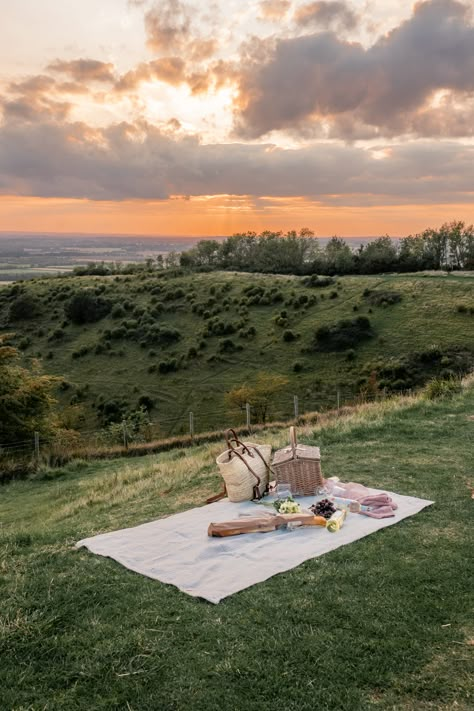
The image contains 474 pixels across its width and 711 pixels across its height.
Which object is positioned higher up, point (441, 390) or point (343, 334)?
point (441, 390)

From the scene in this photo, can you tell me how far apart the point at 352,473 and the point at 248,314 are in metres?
42.3

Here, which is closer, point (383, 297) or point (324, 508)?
point (324, 508)

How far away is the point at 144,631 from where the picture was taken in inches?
184

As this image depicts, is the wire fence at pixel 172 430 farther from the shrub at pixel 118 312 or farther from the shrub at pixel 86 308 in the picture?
the shrub at pixel 86 308

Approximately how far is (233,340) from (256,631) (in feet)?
138

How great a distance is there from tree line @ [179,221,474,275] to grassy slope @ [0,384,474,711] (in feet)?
219

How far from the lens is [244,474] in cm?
793

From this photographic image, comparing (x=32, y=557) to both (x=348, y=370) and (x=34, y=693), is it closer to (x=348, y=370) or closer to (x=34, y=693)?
(x=34, y=693)

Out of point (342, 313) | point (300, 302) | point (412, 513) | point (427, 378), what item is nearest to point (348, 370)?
point (427, 378)

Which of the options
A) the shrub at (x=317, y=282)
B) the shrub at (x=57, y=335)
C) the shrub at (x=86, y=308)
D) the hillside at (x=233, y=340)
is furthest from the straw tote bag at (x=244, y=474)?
the shrub at (x=86, y=308)

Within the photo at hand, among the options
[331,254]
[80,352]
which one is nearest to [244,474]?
[80,352]

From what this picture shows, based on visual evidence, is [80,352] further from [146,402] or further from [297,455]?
[297,455]

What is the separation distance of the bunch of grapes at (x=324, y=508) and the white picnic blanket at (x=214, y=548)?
239 millimetres

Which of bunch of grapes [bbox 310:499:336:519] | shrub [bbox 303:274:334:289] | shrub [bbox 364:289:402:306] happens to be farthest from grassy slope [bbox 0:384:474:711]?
shrub [bbox 303:274:334:289]
